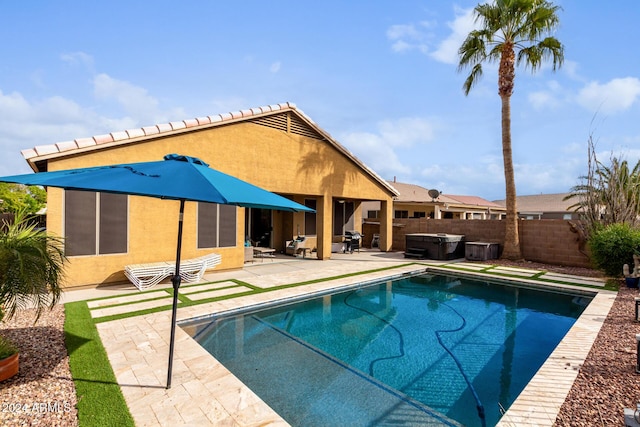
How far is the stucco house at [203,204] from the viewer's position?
9.04m

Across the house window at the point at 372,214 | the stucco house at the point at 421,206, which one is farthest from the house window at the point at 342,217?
the house window at the point at 372,214

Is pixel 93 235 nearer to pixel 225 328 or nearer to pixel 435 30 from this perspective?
pixel 225 328

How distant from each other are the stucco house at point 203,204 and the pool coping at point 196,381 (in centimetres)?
197

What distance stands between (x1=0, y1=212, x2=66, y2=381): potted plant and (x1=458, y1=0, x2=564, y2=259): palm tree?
17785 millimetres

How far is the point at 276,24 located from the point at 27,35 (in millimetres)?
8458

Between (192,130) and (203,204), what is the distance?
2.67m

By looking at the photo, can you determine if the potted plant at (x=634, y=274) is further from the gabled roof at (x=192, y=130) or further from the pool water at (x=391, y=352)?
the gabled roof at (x=192, y=130)

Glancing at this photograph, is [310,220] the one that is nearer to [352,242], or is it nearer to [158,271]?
[352,242]

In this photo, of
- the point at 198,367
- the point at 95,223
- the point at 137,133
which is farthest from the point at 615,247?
the point at 95,223

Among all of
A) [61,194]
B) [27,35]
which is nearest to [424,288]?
[61,194]

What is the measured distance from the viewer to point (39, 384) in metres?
4.14

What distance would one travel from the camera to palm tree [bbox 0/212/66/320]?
402 centimetres

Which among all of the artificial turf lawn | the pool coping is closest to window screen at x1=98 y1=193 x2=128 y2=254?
the artificial turf lawn

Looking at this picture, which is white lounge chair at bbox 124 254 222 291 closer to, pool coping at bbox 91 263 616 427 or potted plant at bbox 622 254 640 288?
pool coping at bbox 91 263 616 427
